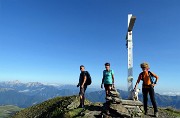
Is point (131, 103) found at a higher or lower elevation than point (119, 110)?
higher

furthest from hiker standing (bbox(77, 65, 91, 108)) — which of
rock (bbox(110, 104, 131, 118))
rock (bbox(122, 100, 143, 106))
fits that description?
rock (bbox(122, 100, 143, 106))

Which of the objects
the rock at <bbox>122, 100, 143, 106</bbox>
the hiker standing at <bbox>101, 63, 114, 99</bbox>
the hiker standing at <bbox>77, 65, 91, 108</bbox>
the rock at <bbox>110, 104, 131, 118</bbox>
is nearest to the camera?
the rock at <bbox>110, 104, 131, 118</bbox>

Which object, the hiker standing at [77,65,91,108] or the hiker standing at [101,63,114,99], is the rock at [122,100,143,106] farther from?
the hiker standing at [77,65,91,108]

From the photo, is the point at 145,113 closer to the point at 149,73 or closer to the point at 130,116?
the point at 130,116

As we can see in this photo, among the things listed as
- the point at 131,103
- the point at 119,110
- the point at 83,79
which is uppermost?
the point at 83,79

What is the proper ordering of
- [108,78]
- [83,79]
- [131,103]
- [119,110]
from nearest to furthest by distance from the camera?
[119,110] → [131,103] → [108,78] → [83,79]

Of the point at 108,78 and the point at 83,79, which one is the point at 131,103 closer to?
the point at 108,78

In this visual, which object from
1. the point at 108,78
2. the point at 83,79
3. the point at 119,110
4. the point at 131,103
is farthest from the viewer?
the point at 83,79

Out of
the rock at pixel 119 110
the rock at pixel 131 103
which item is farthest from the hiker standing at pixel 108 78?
the rock at pixel 119 110

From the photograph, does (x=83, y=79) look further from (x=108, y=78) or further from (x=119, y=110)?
(x=119, y=110)

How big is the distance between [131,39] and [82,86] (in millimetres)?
5243

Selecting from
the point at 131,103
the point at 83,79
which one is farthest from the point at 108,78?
the point at 131,103

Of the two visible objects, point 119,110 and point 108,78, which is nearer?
point 119,110

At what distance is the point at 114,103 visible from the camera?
16453 millimetres
